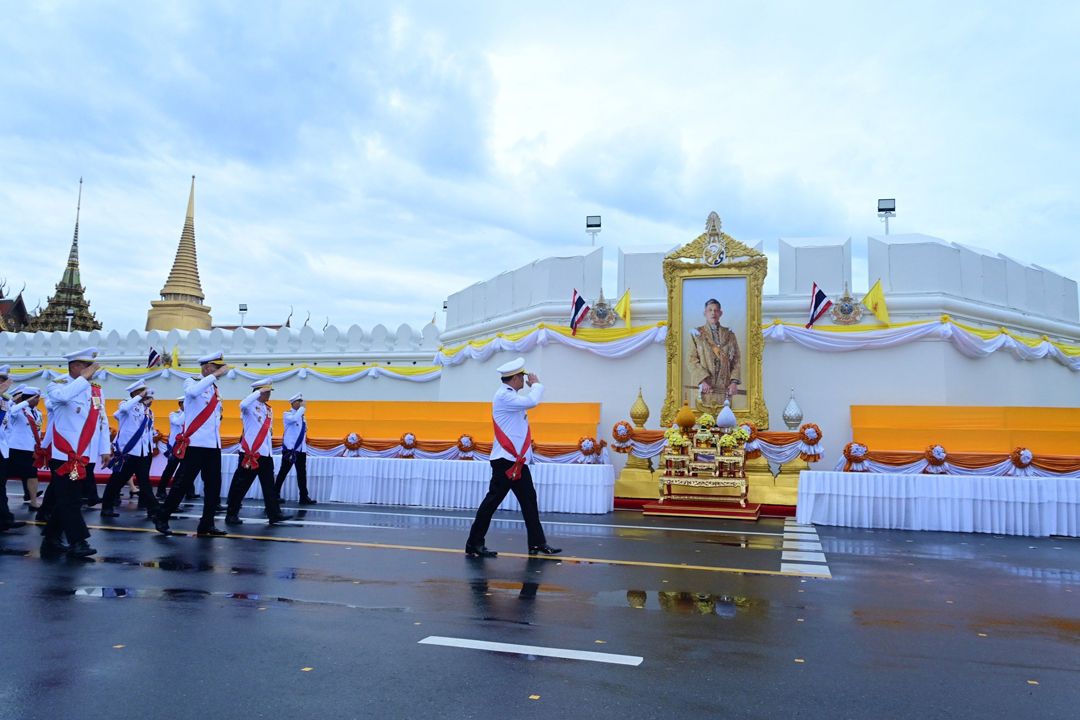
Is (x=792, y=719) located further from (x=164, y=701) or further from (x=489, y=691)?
(x=164, y=701)

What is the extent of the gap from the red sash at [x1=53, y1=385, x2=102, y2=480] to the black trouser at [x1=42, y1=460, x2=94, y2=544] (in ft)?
0.19

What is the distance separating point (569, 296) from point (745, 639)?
1128 cm

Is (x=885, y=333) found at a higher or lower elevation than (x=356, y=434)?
higher

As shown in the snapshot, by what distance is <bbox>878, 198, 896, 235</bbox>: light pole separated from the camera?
15.4 meters

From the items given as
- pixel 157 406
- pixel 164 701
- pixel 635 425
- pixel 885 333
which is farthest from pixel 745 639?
pixel 157 406

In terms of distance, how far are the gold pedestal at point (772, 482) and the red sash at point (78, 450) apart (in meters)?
8.97

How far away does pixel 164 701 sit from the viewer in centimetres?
341

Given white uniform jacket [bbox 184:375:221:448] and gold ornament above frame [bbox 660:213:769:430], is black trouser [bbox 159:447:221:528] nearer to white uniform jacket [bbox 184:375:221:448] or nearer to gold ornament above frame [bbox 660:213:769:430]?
white uniform jacket [bbox 184:375:221:448]

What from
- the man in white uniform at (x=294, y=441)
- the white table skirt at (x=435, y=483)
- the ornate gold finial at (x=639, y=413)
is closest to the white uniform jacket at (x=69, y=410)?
the man in white uniform at (x=294, y=441)

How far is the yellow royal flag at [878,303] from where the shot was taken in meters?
13.6

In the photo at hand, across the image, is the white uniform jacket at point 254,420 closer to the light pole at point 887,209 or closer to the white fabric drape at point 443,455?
the white fabric drape at point 443,455

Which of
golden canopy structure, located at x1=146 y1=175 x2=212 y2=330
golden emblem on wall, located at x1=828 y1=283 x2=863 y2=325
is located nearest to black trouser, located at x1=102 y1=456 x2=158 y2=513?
golden emblem on wall, located at x1=828 y1=283 x2=863 y2=325

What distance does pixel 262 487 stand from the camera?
10.1 meters

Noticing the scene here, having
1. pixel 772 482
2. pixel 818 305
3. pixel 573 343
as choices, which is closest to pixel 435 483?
pixel 573 343
